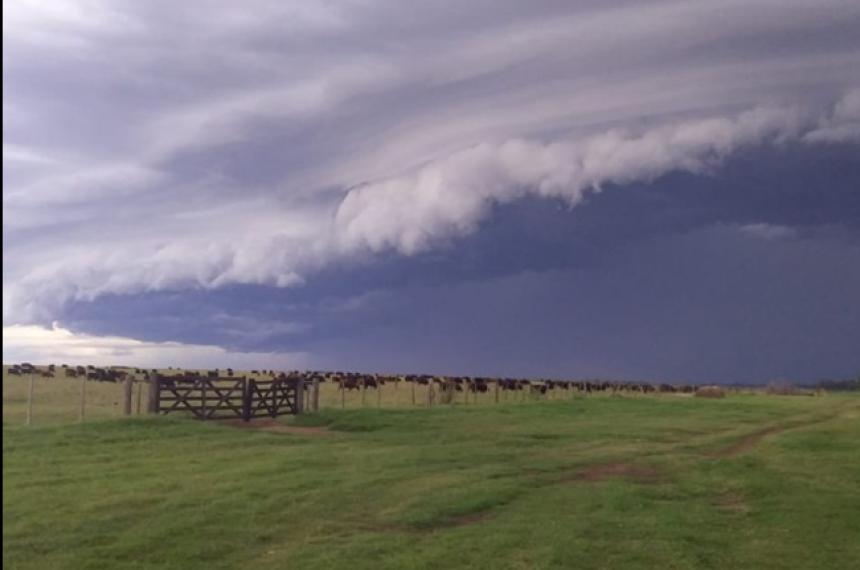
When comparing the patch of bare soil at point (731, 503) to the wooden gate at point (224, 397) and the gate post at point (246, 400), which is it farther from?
the gate post at point (246, 400)

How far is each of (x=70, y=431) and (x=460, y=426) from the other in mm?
13281

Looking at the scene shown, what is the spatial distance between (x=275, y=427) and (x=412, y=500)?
15.1 meters

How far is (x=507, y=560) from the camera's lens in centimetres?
1305

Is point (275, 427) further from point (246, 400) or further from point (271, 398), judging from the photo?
point (271, 398)

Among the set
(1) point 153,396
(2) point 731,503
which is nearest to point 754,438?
(2) point 731,503

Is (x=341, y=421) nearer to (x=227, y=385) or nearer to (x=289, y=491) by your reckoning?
(x=227, y=385)

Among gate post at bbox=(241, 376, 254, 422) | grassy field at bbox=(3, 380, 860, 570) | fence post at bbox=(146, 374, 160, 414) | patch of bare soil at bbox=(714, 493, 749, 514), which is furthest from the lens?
gate post at bbox=(241, 376, 254, 422)

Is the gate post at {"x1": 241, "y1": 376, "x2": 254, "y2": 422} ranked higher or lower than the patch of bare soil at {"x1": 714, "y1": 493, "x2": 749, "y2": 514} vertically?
higher

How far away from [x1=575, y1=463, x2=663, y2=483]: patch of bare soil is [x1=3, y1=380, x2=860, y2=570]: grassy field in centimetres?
8

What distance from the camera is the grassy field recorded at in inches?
527

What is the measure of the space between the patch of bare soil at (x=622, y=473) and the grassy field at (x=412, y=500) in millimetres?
78

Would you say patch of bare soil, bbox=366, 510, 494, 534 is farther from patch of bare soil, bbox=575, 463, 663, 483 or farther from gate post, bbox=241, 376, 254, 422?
gate post, bbox=241, 376, 254, 422

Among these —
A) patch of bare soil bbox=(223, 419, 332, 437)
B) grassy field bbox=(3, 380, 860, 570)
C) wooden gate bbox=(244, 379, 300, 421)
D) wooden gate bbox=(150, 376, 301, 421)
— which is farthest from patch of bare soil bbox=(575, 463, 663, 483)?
wooden gate bbox=(244, 379, 300, 421)

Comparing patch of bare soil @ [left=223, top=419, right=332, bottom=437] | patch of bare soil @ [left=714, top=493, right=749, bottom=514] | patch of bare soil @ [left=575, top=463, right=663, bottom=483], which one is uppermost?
patch of bare soil @ [left=223, top=419, right=332, bottom=437]
